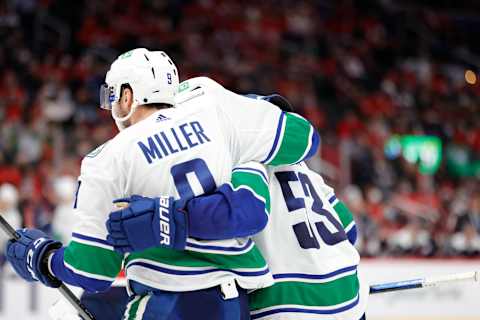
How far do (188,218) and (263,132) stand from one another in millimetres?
413

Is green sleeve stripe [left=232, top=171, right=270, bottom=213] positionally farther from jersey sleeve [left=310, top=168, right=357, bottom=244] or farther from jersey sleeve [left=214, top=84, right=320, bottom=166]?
jersey sleeve [left=310, top=168, right=357, bottom=244]

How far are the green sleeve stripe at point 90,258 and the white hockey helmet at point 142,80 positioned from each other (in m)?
0.37

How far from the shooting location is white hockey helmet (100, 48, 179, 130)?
91.7 inches

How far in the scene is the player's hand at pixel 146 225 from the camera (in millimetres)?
2105

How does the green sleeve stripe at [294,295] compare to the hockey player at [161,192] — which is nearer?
the hockey player at [161,192]

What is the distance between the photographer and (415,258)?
7.85 metres

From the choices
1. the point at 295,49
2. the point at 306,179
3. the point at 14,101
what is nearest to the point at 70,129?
the point at 14,101

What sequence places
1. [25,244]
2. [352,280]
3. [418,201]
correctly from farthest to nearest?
[418,201] < [352,280] < [25,244]

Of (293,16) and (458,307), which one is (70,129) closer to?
(458,307)

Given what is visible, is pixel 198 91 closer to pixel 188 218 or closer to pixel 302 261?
pixel 188 218

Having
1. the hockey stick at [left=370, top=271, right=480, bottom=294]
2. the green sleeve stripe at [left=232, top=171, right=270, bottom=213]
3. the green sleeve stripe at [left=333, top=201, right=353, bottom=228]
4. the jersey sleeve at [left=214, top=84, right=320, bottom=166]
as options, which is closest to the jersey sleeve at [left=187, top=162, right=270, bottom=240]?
the green sleeve stripe at [left=232, top=171, right=270, bottom=213]

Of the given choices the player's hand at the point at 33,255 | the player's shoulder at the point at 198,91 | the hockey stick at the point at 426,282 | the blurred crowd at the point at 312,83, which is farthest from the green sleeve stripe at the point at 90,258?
the blurred crowd at the point at 312,83

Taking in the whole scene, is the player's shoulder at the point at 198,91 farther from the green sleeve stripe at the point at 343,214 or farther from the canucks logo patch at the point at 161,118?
the green sleeve stripe at the point at 343,214

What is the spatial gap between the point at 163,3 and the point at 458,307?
648 cm
